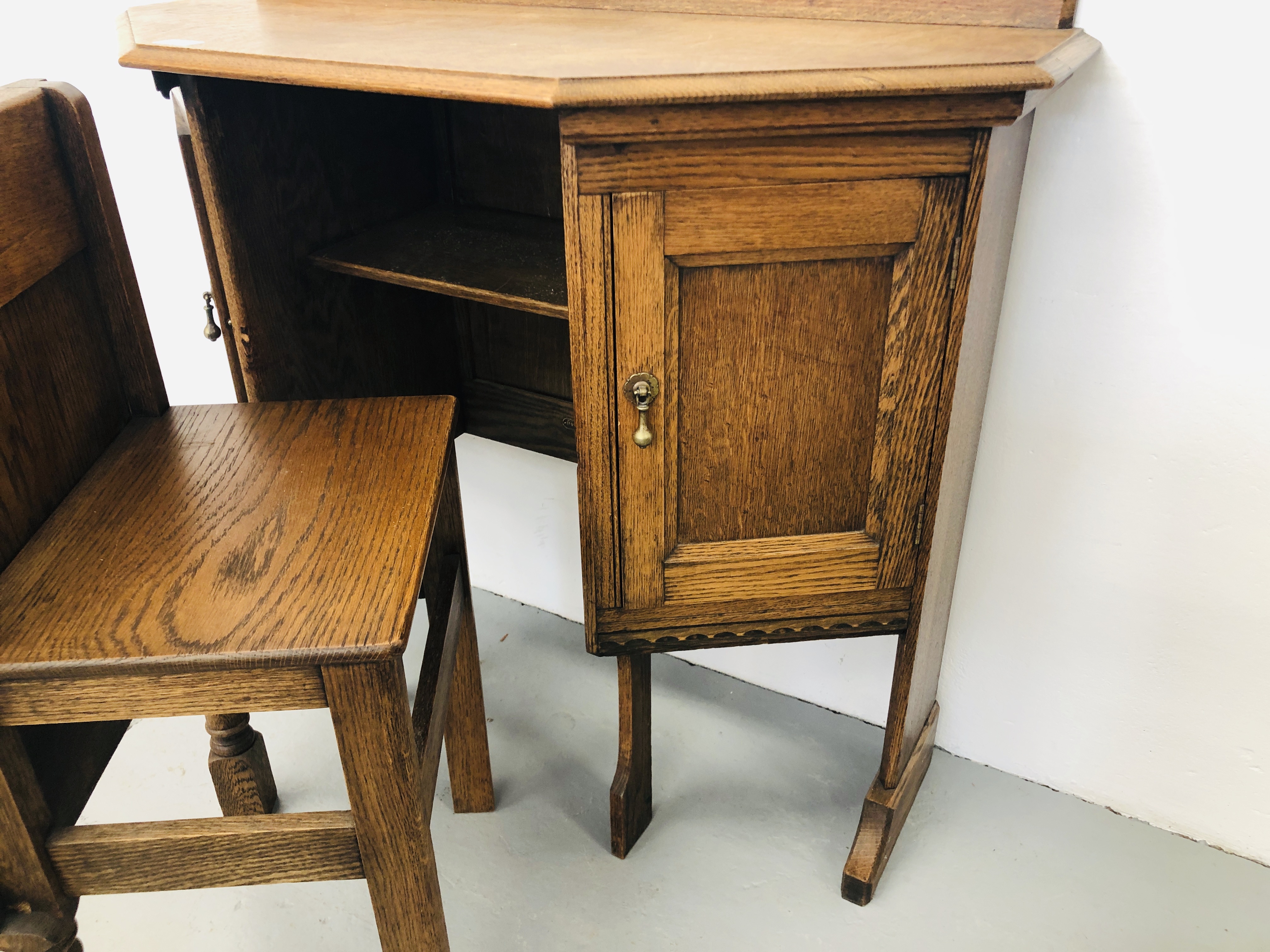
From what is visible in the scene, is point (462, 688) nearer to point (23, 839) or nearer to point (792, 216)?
point (23, 839)

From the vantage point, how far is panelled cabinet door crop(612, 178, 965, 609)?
0.91m

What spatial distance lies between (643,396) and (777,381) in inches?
5.4

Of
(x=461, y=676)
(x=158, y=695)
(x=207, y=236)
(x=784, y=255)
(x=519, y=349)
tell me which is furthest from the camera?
(x=519, y=349)

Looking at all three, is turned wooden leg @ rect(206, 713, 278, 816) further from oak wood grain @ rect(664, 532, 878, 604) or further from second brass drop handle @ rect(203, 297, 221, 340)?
oak wood grain @ rect(664, 532, 878, 604)

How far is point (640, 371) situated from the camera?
0.97m

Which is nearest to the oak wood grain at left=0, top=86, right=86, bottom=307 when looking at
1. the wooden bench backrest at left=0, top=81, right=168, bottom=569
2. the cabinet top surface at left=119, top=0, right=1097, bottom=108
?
the wooden bench backrest at left=0, top=81, right=168, bottom=569

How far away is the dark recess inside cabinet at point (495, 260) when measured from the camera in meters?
1.25

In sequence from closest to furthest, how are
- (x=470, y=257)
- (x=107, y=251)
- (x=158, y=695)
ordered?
(x=158, y=695) → (x=107, y=251) → (x=470, y=257)

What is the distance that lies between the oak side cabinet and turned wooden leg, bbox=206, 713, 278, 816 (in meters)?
0.46

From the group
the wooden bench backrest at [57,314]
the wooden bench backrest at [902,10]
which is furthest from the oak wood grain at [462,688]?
the wooden bench backrest at [902,10]

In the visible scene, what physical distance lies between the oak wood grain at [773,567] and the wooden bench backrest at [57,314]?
0.63 metres

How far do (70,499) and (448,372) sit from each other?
0.72m

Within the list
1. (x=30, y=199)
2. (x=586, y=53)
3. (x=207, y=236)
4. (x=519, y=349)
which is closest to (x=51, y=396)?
(x=30, y=199)

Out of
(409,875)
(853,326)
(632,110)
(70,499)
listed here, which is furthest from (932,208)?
(70,499)
